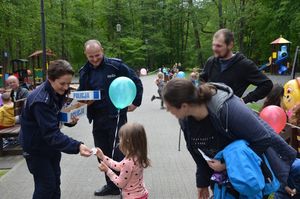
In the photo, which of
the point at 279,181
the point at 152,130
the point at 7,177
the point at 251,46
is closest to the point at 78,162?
the point at 7,177

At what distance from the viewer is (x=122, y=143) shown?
3664 mm

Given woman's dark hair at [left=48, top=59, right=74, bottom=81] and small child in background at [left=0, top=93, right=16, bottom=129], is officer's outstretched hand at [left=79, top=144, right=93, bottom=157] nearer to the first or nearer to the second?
woman's dark hair at [left=48, top=59, right=74, bottom=81]

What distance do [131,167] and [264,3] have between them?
39708 mm

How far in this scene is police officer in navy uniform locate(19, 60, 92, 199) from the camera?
3641 millimetres

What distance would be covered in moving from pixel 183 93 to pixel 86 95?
263 centimetres

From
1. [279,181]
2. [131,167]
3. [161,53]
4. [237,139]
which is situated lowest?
[161,53]

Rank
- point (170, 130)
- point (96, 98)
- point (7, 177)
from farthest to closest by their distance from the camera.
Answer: point (170, 130) < point (7, 177) < point (96, 98)

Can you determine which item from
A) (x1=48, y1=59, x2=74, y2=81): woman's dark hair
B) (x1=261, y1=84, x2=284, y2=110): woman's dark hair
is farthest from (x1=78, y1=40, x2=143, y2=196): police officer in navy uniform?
(x1=261, y1=84, x2=284, y2=110): woman's dark hair

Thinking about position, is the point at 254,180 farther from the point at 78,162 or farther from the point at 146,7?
the point at 146,7

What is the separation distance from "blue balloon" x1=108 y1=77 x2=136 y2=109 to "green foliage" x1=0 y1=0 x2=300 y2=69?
705 inches

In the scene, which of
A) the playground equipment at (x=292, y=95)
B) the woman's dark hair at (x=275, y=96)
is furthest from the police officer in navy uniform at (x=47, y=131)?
the playground equipment at (x=292, y=95)

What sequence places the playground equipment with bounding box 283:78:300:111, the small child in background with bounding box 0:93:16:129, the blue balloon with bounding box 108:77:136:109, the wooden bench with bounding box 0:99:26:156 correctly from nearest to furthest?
the blue balloon with bounding box 108:77:136:109 < the playground equipment with bounding box 283:78:300:111 < the wooden bench with bounding box 0:99:26:156 < the small child in background with bounding box 0:93:16:129

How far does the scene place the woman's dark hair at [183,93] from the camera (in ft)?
8.13

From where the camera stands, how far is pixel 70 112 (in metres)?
4.11
